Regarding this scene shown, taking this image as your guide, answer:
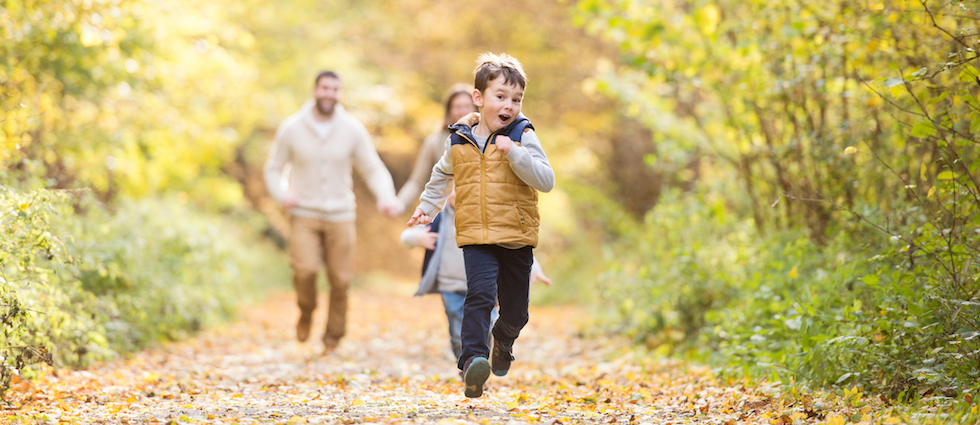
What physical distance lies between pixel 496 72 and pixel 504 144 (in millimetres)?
412

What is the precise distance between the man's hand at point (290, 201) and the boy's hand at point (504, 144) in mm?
3350

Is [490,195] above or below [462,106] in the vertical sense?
below

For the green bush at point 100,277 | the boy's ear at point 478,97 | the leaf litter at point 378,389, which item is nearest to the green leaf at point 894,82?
the leaf litter at point 378,389

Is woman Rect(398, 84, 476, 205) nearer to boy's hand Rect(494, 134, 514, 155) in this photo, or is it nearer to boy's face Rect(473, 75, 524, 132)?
boy's face Rect(473, 75, 524, 132)

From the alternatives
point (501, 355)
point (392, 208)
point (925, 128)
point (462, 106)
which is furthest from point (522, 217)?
point (392, 208)

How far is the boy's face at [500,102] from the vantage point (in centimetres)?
394

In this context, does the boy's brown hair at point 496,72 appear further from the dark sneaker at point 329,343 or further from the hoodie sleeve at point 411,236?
the dark sneaker at point 329,343

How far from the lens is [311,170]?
674 centimetres

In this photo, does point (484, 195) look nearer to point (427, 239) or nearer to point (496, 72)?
point (496, 72)

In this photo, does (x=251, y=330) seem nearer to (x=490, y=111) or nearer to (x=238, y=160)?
(x=490, y=111)

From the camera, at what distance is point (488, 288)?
4.02 m

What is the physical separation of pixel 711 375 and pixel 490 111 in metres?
2.47

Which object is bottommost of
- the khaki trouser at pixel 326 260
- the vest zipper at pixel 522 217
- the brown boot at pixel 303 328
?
the brown boot at pixel 303 328

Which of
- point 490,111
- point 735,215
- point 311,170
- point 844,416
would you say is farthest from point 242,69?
point 844,416
